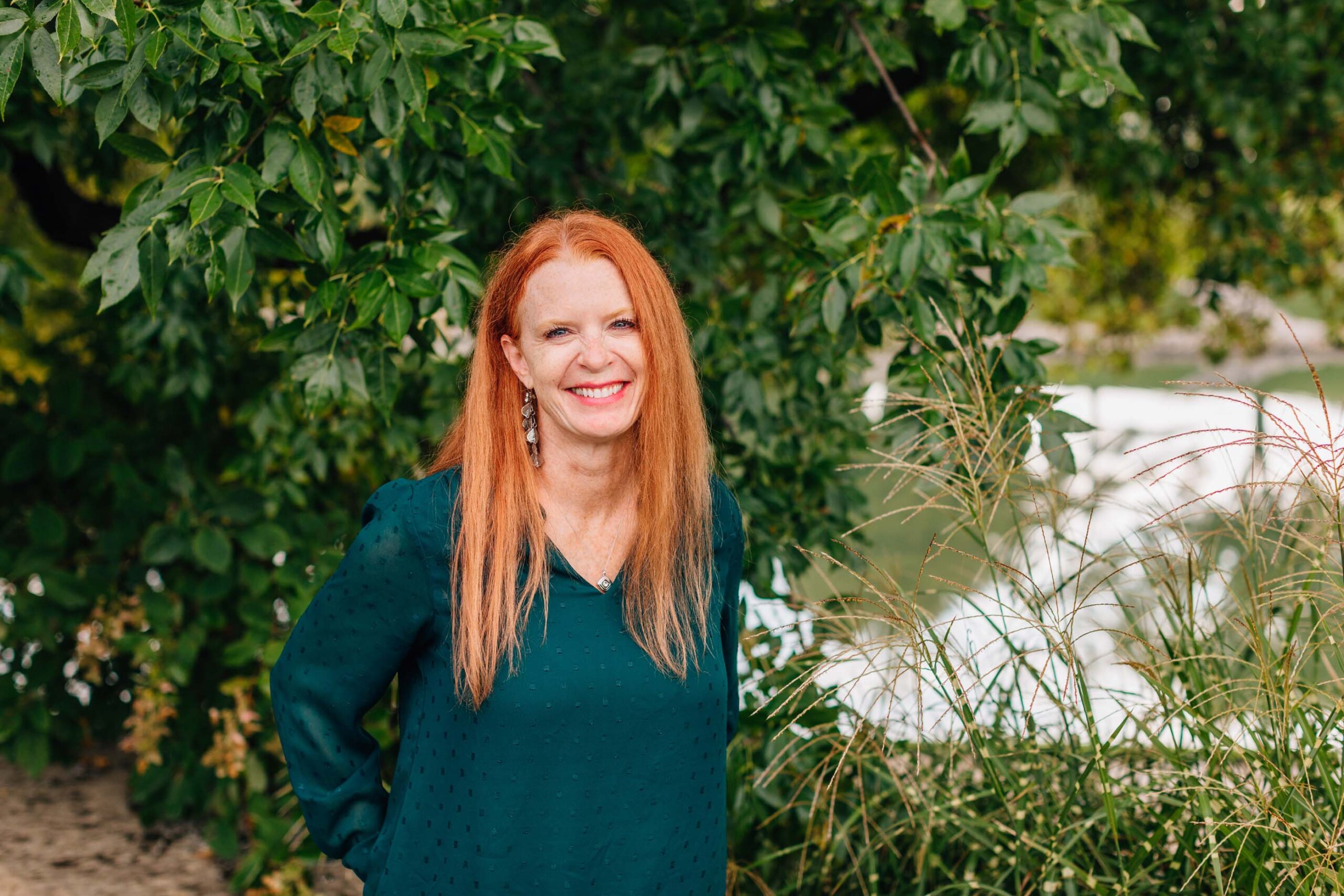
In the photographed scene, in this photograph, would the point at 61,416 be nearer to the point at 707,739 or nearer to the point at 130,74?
the point at 130,74

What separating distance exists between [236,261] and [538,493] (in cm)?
59

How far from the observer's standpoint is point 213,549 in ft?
9.44

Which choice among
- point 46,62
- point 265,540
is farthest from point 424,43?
point 265,540

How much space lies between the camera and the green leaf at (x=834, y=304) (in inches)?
81.0

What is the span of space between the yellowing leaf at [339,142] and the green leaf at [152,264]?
340 millimetres

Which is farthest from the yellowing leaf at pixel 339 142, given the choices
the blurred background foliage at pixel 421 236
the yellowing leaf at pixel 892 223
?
the yellowing leaf at pixel 892 223

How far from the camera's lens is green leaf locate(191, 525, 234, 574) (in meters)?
2.84

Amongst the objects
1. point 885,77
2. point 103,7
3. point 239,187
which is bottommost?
point 239,187

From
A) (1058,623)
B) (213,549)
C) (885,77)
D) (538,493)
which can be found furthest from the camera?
(213,549)

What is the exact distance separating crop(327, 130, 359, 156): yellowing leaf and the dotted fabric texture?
61 cm

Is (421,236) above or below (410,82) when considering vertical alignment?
below

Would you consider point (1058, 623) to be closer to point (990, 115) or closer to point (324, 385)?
point (990, 115)

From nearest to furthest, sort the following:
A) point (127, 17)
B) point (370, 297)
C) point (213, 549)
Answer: point (127, 17) → point (370, 297) → point (213, 549)

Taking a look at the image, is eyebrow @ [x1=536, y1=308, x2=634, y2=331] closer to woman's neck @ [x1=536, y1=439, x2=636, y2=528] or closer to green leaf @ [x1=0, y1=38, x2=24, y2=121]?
woman's neck @ [x1=536, y1=439, x2=636, y2=528]
